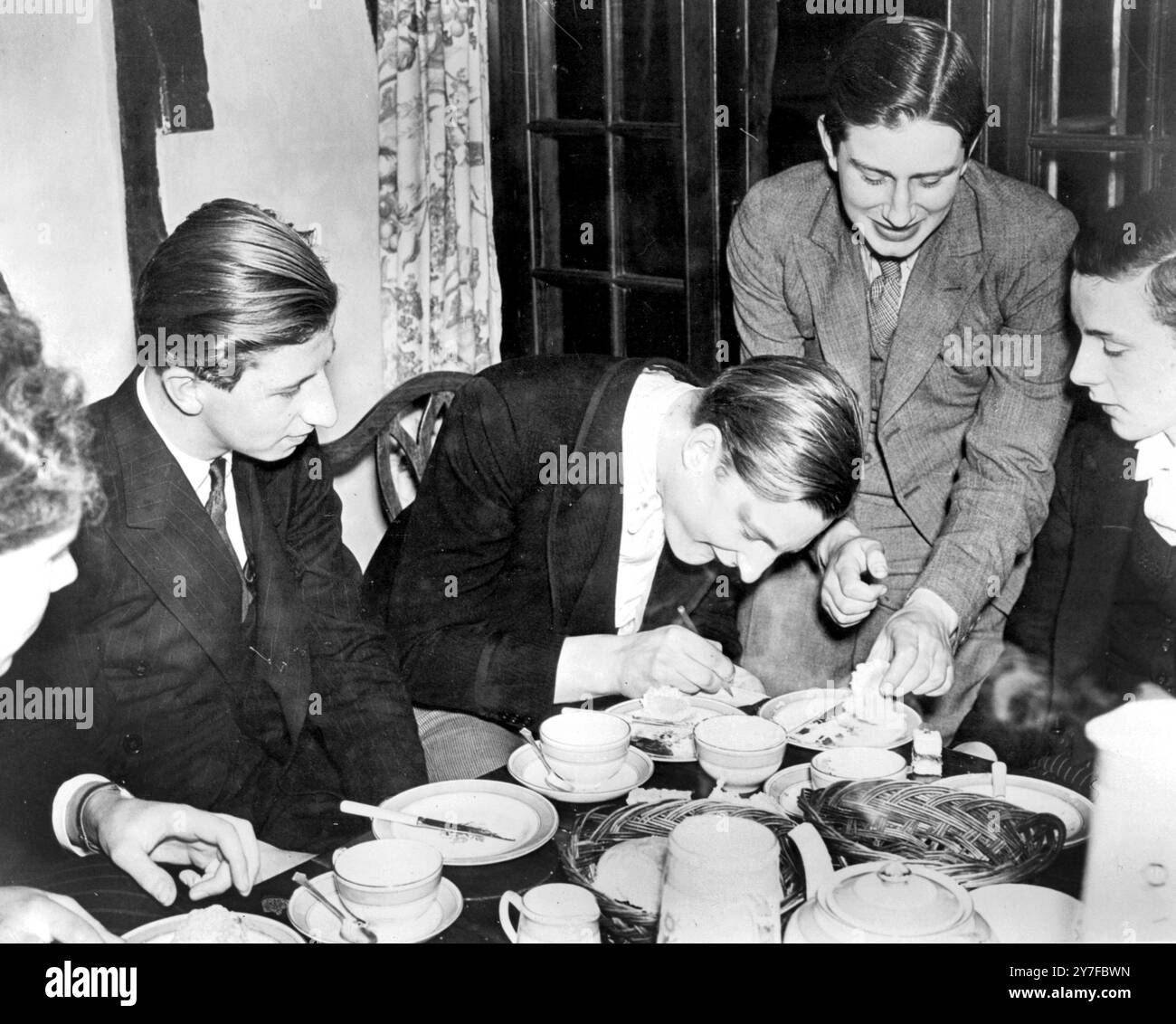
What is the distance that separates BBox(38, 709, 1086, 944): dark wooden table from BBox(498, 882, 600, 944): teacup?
5 centimetres

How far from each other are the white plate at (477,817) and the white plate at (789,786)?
29cm

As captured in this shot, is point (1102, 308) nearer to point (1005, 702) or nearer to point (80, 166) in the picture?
point (1005, 702)

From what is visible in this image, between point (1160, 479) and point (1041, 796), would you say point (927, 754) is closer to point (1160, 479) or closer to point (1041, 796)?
point (1041, 796)

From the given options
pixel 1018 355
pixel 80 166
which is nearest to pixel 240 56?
pixel 80 166

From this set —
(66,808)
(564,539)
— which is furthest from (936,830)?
(66,808)

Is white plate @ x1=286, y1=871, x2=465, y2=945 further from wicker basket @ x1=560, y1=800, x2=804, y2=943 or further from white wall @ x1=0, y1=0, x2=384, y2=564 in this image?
white wall @ x1=0, y1=0, x2=384, y2=564

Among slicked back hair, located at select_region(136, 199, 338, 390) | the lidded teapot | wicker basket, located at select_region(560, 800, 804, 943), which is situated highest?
slicked back hair, located at select_region(136, 199, 338, 390)

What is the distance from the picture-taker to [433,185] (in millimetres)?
3357

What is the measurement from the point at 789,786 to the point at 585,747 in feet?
0.89

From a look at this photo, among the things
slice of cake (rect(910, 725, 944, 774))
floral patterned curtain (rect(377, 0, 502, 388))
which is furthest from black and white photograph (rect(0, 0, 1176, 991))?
floral patterned curtain (rect(377, 0, 502, 388))

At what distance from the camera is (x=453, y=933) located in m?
1.29

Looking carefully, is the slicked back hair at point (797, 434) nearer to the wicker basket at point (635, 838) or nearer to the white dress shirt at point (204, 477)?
the wicker basket at point (635, 838)

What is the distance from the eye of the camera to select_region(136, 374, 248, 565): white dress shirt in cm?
186

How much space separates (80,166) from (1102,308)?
→ 171cm
